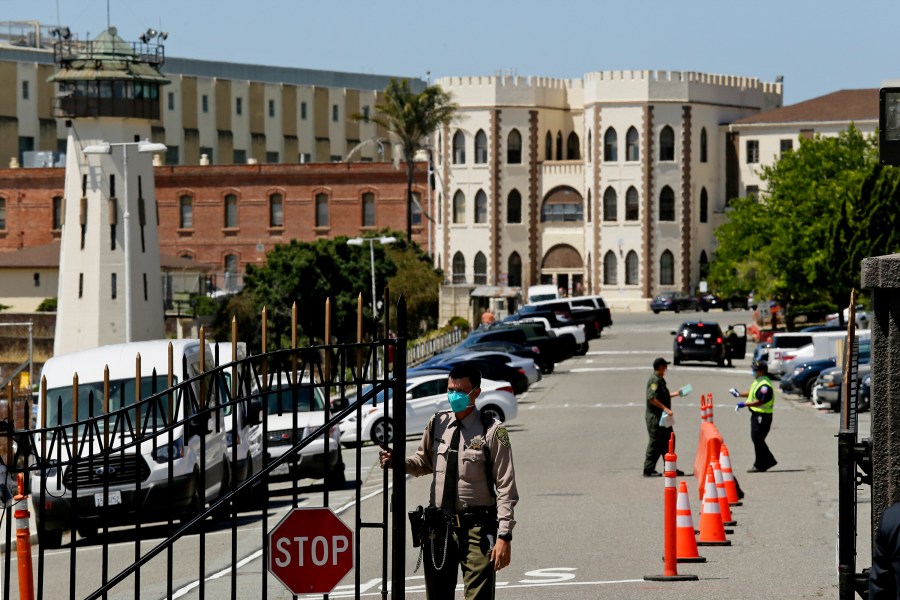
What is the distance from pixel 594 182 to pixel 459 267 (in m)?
10.4

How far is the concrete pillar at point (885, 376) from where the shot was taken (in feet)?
24.0

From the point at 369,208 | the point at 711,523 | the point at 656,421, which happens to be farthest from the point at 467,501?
the point at 369,208

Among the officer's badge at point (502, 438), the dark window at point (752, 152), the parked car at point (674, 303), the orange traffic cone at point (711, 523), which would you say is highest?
the dark window at point (752, 152)

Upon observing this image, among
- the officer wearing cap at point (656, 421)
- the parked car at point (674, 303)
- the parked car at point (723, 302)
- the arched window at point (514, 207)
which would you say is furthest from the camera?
the arched window at point (514, 207)

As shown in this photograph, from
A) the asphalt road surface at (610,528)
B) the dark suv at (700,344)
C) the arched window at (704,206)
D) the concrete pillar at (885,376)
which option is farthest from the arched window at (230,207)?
the concrete pillar at (885,376)

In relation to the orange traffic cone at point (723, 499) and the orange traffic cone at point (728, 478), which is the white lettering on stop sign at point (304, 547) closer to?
the orange traffic cone at point (723, 499)

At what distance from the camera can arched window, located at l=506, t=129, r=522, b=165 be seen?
110125mm

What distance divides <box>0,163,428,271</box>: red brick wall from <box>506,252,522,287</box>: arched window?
24.7 feet

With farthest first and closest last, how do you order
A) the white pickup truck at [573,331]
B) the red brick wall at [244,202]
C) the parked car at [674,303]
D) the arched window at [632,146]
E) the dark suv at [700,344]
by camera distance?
the red brick wall at [244,202], the arched window at [632,146], the parked car at [674,303], the white pickup truck at [573,331], the dark suv at [700,344]

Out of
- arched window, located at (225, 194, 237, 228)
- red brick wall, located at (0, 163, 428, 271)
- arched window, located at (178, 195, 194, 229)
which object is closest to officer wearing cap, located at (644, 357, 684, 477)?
red brick wall, located at (0, 163, 428, 271)

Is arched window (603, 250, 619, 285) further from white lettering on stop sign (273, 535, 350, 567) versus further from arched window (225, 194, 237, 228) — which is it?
white lettering on stop sign (273, 535, 350, 567)

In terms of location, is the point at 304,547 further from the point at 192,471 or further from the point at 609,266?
the point at 609,266

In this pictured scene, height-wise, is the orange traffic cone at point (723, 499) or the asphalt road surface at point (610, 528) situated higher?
the orange traffic cone at point (723, 499)

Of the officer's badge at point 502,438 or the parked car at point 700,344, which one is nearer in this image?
the officer's badge at point 502,438
